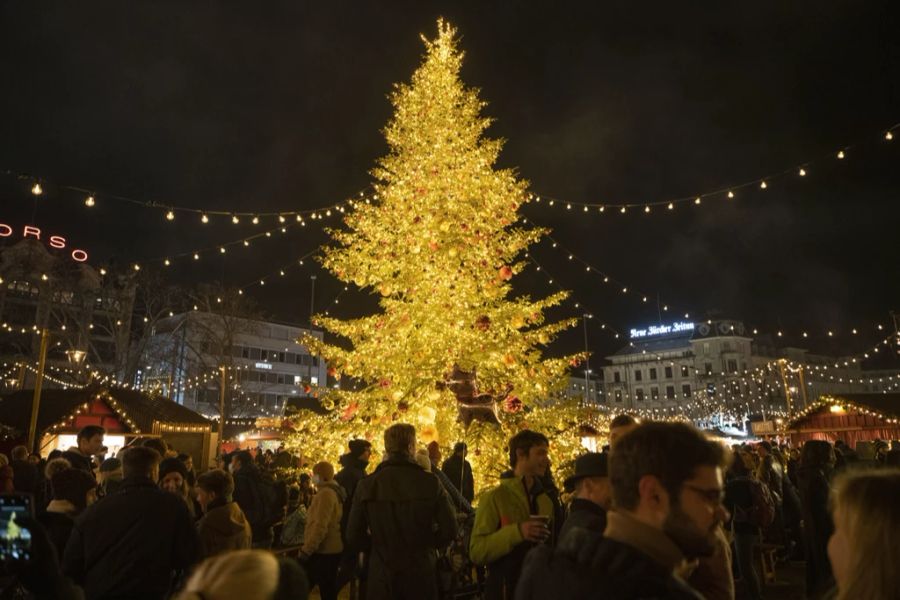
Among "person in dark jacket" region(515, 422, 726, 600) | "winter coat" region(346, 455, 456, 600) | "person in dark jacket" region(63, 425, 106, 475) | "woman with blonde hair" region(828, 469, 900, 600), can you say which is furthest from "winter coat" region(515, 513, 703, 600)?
"person in dark jacket" region(63, 425, 106, 475)

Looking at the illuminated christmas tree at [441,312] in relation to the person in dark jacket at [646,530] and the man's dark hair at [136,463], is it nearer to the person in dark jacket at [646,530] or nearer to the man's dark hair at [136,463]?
the man's dark hair at [136,463]

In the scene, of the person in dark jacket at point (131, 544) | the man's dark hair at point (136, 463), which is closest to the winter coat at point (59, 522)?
the person in dark jacket at point (131, 544)

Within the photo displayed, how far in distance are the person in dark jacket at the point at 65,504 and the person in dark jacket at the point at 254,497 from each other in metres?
2.74

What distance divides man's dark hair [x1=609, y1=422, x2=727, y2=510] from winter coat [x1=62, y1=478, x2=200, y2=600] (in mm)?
3164

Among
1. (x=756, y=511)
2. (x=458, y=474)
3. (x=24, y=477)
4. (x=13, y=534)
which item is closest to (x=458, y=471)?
(x=458, y=474)

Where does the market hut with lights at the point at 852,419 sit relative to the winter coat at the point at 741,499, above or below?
above

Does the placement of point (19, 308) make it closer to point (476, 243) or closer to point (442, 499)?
point (476, 243)

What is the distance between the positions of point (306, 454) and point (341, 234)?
181 inches

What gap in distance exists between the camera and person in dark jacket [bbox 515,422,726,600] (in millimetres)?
1477

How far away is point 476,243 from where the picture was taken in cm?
1202

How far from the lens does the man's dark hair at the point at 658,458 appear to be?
1.73m

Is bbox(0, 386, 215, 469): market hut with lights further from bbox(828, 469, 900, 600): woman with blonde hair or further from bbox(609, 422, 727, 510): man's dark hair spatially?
bbox(828, 469, 900, 600): woman with blonde hair

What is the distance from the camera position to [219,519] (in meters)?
4.50

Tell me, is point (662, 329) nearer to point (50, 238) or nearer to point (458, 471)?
point (50, 238)
